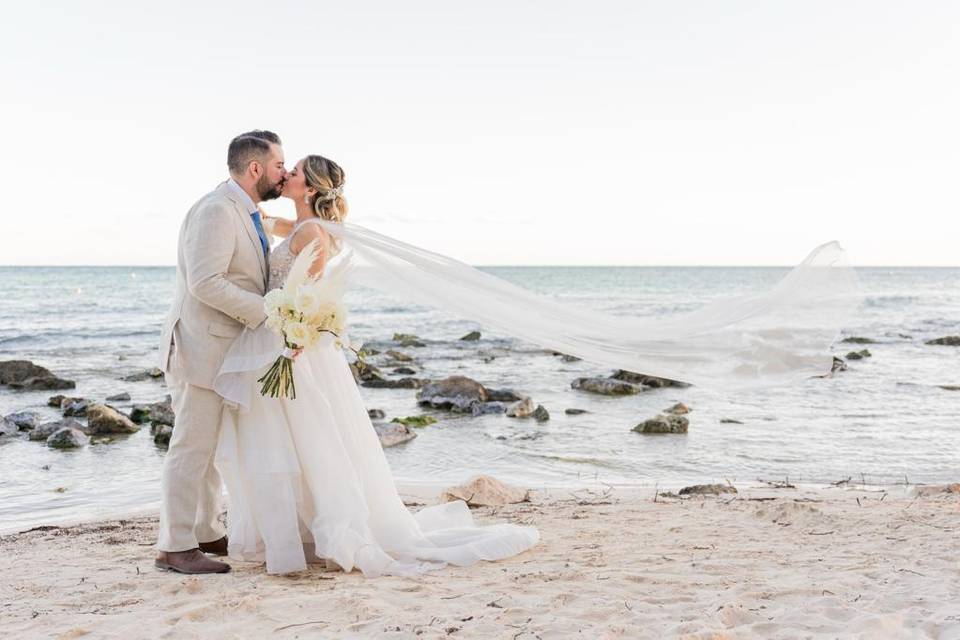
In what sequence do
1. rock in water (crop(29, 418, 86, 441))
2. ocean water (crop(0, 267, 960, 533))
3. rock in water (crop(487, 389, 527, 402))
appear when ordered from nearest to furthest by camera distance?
ocean water (crop(0, 267, 960, 533)) < rock in water (crop(29, 418, 86, 441)) < rock in water (crop(487, 389, 527, 402))

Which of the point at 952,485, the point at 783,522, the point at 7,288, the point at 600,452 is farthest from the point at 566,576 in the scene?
the point at 7,288

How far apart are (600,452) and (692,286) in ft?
213

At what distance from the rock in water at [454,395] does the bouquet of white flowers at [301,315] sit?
835 centimetres

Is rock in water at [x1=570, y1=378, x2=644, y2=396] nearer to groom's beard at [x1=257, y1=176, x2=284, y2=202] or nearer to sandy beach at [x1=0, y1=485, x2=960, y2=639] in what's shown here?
sandy beach at [x1=0, y1=485, x2=960, y2=639]

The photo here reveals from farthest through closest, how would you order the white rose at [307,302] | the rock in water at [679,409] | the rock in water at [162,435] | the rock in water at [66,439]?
the rock in water at [679,409], the rock in water at [162,435], the rock in water at [66,439], the white rose at [307,302]

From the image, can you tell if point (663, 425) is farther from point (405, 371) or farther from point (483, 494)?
point (405, 371)

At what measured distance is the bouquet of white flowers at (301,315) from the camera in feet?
15.0

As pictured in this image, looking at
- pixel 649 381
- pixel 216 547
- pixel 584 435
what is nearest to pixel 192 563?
pixel 216 547

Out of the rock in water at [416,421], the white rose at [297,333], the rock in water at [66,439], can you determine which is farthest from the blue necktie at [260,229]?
the rock in water at [416,421]

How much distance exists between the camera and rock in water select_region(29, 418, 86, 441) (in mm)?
10773

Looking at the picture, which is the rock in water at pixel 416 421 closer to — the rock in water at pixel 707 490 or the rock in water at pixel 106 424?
the rock in water at pixel 106 424

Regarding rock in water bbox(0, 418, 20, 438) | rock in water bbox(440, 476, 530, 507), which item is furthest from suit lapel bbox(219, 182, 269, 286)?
rock in water bbox(0, 418, 20, 438)

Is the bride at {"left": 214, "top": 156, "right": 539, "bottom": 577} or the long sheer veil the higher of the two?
the long sheer veil

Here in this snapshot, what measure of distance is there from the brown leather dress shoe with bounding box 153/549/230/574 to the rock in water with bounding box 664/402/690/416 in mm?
8873
